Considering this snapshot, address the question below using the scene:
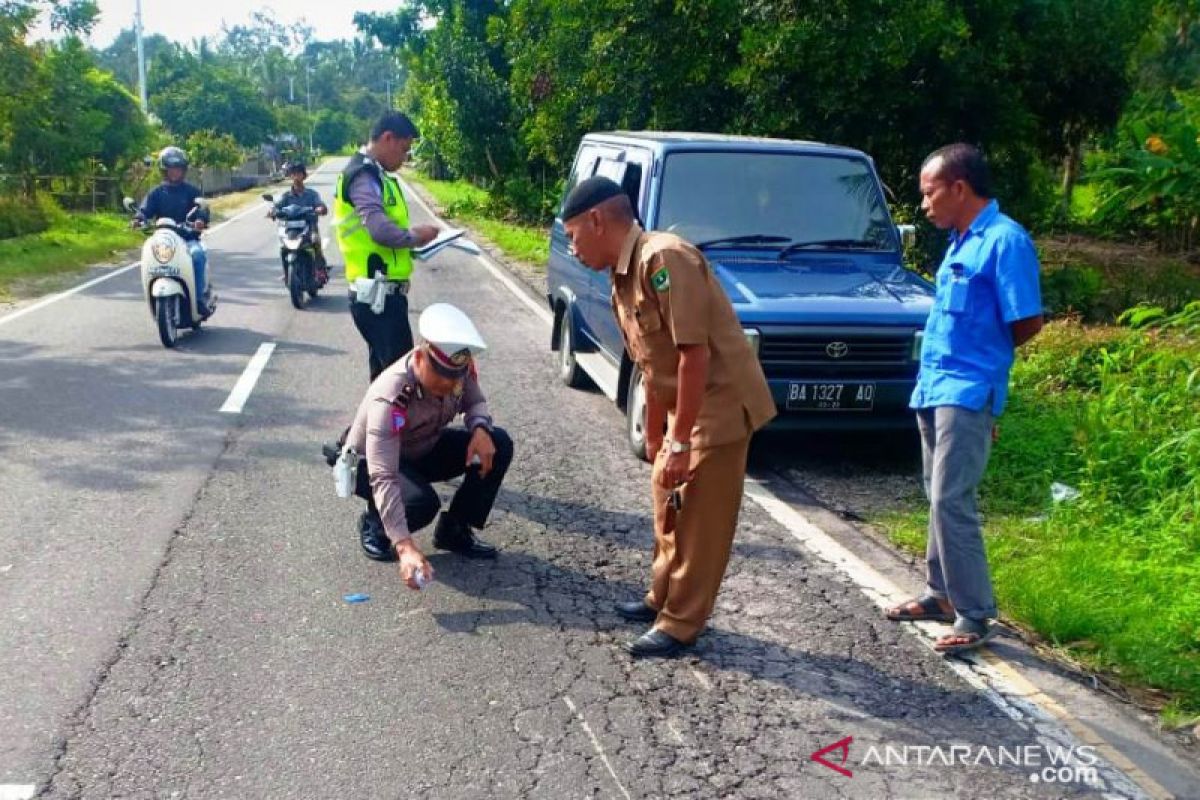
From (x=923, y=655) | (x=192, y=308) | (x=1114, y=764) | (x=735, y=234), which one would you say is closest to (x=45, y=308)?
(x=192, y=308)

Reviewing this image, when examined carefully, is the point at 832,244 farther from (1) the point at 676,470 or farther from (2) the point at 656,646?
(2) the point at 656,646

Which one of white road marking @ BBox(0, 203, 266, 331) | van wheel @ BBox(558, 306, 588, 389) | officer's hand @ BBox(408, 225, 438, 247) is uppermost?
officer's hand @ BBox(408, 225, 438, 247)

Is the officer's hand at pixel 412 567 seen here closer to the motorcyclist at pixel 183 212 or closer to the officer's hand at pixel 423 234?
the officer's hand at pixel 423 234

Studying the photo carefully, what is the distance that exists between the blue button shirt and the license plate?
2.09 m

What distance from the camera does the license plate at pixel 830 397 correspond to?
661 centimetres

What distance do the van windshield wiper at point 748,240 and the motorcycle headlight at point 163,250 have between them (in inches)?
229

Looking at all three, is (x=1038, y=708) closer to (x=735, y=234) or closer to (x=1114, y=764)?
(x=1114, y=764)

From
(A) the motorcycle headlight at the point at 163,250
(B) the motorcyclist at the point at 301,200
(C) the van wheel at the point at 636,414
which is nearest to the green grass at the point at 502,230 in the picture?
(B) the motorcyclist at the point at 301,200

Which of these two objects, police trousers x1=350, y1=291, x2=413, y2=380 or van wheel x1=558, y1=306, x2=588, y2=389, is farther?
van wheel x1=558, y1=306, x2=588, y2=389

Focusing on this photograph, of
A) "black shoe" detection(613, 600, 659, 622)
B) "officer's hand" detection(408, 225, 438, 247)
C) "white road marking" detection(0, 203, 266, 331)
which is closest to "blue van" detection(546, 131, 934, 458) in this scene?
"officer's hand" detection(408, 225, 438, 247)

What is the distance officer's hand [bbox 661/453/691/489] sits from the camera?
4219mm

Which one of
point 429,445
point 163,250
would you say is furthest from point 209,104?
point 429,445

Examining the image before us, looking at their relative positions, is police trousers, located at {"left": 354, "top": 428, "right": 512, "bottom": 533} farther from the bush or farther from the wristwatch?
the bush

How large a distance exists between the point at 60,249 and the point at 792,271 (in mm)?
16599
